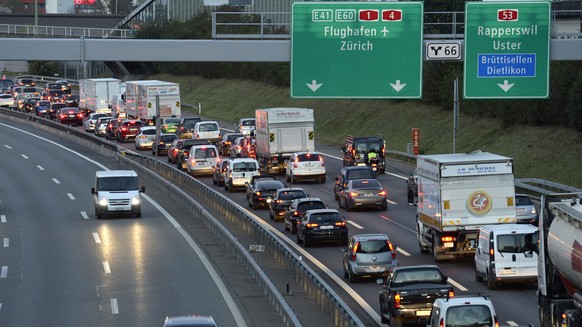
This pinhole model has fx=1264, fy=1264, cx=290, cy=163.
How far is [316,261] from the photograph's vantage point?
130ft

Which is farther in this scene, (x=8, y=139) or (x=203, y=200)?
(x=8, y=139)

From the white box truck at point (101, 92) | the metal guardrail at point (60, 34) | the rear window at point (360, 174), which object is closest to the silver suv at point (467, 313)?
the rear window at point (360, 174)

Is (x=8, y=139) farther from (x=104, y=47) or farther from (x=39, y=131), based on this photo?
(x=104, y=47)

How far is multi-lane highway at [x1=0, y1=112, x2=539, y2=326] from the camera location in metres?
31.5

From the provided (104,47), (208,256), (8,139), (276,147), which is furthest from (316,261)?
(8,139)

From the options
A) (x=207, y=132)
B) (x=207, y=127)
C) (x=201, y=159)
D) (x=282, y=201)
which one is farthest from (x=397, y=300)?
(x=207, y=127)

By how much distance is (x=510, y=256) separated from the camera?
33.5m

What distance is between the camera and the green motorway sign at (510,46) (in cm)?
3678

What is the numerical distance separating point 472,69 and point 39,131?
68.9m

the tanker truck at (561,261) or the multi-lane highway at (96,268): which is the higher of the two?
the tanker truck at (561,261)

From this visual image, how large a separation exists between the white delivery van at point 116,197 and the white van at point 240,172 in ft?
33.2

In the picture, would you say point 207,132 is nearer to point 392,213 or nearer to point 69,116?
point 69,116

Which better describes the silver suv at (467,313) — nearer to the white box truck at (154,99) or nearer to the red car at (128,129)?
the white box truck at (154,99)

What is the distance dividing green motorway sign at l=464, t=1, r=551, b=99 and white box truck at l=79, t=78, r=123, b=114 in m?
72.6
